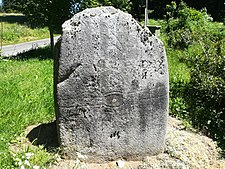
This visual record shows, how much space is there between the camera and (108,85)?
4.04 m

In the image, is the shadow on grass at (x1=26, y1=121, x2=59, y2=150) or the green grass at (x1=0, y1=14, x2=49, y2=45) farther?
the green grass at (x1=0, y1=14, x2=49, y2=45)

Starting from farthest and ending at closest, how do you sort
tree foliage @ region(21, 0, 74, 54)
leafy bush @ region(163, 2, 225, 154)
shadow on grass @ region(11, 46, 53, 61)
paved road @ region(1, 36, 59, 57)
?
paved road @ region(1, 36, 59, 57)
tree foliage @ region(21, 0, 74, 54)
shadow on grass @ region(11, 46, 53, 61)
leafy bush @ region(163, 2, 225, 154)

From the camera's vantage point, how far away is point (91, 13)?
13.2ft

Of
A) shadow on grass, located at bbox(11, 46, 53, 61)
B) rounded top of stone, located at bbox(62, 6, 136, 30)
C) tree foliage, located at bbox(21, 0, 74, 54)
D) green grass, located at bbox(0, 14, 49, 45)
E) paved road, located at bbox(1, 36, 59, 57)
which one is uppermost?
rounded top of stone, located at bbox(62, 6, 136, 30)

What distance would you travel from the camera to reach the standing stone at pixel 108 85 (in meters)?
3.93

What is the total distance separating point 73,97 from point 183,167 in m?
1.53

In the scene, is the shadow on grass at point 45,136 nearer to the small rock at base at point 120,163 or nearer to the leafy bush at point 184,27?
the small rock at base at point 120,163

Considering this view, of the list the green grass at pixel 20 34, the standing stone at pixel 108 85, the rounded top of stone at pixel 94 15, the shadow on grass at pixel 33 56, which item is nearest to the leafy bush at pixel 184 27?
Answer: the shadow on grass at pixel 33 56

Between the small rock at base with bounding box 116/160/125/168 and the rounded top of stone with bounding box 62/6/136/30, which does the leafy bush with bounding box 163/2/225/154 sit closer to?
the small rock at base with bounding box 116/160/125/168

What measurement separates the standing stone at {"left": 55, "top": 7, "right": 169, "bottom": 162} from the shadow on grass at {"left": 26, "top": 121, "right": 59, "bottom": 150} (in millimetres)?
348

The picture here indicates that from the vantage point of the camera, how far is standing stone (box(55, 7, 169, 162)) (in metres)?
3.93

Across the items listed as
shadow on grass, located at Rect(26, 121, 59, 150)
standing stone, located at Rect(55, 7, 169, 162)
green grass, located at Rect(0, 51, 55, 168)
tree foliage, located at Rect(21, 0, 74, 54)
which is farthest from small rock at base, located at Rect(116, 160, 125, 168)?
tree foliage, located at Rect(21, 0, 74, 54)

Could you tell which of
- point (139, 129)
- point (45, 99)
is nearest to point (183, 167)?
point (139, 129)

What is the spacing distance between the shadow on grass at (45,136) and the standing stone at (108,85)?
1.14ft
